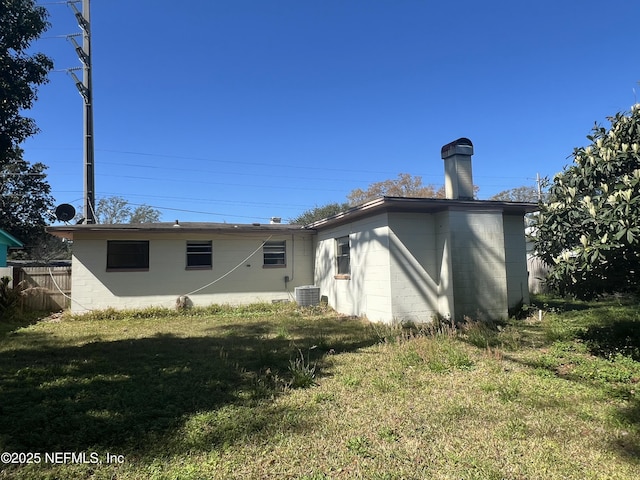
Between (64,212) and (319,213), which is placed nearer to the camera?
(64,212)

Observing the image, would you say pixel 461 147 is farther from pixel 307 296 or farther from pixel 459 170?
pixel 307 296

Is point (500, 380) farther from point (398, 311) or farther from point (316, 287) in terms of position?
point (316, 287)

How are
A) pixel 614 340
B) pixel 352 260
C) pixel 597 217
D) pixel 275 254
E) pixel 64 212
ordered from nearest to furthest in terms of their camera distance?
pixel 597 217 < pixel 614 340 < pixel 352 260 < pixel 275 254 < pixel 64 212

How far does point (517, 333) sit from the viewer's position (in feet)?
24.5

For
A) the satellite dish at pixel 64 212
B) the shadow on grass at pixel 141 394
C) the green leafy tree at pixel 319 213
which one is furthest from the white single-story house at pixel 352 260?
the green leafy tree at pixel 319 213

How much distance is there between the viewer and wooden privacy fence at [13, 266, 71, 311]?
1170 cm

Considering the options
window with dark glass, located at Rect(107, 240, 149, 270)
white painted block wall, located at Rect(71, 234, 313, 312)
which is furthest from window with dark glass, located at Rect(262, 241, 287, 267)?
window with dark glass, located at Rect(107, 240, 149, 270)

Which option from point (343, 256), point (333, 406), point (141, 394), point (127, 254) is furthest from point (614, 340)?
point (127, 254)

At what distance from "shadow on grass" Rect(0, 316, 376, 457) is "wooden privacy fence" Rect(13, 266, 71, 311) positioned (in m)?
5.63

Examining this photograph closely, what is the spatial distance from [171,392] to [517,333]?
6518 millimetres

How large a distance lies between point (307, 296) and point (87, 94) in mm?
13227

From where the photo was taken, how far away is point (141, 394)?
14.5ft

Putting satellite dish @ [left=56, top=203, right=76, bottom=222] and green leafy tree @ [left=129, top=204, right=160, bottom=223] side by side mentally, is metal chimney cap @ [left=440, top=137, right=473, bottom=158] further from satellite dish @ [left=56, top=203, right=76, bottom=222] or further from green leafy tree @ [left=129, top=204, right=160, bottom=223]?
green leafy tree @ [left=129, top=204, right=160, bottom=223]

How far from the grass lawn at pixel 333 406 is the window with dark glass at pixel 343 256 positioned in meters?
3.53
